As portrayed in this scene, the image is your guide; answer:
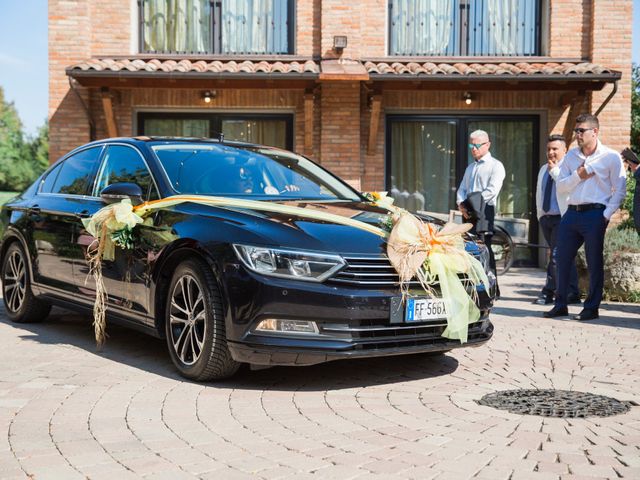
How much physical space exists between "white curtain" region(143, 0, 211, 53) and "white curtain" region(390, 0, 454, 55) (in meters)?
3.51

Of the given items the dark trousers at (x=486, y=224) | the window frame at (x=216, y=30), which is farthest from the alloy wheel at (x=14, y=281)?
the window frame at (x=216, y=30)

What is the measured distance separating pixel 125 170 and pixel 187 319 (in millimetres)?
1672

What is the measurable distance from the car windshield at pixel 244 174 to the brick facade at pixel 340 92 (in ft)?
26.3

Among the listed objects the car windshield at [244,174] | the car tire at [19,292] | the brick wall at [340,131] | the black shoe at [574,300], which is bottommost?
the black shoe at [574,300]

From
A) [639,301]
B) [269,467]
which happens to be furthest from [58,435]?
[639,301]

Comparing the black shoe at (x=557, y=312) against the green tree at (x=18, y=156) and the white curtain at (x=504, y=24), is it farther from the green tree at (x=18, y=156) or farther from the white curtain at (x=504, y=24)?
the green tree at (x=18, y=156)

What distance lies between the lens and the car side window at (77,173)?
720 cm

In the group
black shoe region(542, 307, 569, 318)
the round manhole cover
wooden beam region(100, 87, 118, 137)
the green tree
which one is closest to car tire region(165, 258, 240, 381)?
the round manhole cover

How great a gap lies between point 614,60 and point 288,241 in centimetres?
1161

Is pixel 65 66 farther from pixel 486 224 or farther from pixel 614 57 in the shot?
pixel 614 57

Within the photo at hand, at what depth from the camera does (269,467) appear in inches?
147

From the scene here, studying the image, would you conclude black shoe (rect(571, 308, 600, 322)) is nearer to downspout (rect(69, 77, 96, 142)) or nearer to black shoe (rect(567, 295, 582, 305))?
black shoe (rect(567, 295, 582, 305))

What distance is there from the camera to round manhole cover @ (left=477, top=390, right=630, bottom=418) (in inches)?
187

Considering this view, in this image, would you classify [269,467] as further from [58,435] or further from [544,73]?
[544,73]
